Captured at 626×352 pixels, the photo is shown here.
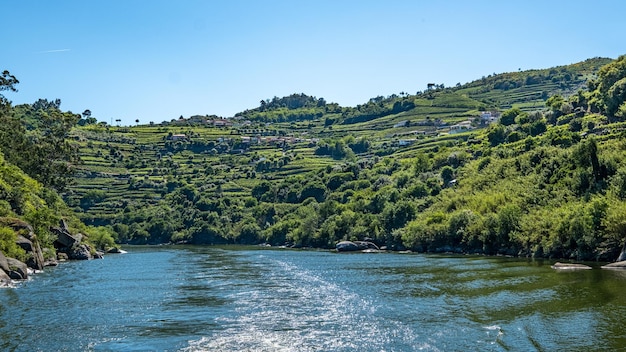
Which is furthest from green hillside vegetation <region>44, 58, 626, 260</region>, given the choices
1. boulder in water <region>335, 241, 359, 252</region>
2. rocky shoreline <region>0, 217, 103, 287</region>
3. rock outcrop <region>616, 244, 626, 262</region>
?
rocky shoreline <region>0, 217, 103, 287</region>

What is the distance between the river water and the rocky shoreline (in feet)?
7.24

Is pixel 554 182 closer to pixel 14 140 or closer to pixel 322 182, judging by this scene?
pixel 14 140

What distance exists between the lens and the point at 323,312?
39281mm

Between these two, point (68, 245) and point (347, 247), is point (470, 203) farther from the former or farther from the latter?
point (68, 245)

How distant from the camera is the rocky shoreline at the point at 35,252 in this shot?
5366 centimetres

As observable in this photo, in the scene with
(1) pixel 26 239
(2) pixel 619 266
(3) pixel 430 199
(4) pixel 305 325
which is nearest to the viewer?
(4) pixel 305 325

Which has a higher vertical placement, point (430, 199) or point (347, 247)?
point (430, 199)

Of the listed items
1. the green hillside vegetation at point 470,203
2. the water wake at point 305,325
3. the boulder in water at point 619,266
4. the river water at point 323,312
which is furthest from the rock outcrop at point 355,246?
the water wake at point 305,325

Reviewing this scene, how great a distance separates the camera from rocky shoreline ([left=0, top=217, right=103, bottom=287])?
53.7 m

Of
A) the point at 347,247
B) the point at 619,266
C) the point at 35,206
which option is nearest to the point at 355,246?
the point at 347,247

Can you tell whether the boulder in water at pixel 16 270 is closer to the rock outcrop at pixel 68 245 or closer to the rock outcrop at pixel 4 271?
the rock outcrop at pixel 4 271

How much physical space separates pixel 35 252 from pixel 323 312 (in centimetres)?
4347

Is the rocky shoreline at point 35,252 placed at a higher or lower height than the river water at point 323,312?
higher

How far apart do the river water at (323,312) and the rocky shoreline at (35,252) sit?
2206mm
